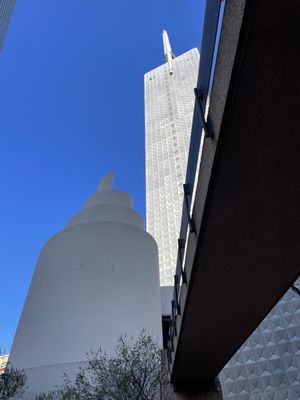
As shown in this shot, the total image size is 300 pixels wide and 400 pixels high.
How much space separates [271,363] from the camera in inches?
587

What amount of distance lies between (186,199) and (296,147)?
7.30 ft

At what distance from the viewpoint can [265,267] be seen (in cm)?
519

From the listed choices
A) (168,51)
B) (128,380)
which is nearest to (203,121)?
(128,380)

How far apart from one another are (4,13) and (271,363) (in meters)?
61.9

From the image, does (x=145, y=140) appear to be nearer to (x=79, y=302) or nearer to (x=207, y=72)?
(x=79, y=302)

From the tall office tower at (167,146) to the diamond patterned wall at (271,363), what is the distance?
14.3 meters

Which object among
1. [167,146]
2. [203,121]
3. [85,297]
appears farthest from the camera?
[167,146]

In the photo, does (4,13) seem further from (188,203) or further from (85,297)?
(188,203)

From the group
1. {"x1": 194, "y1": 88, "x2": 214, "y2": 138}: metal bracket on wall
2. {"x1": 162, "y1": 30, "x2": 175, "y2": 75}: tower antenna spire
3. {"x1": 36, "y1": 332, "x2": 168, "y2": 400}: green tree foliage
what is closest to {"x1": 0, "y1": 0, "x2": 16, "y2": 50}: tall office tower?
{"x1": 162, "y1": 30, "x2": 175, "y2": 75}: tower antenna spire

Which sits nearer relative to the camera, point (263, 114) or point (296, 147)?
point (263, 114)

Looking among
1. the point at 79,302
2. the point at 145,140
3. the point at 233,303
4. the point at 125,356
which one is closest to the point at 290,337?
the point at 125,356

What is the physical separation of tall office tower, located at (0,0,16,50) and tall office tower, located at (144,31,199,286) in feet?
82.1

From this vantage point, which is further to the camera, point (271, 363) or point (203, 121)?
point (271, 363)

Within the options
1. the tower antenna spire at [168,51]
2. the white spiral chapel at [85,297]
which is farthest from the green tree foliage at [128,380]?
the tower antenna spire at [168,51]
